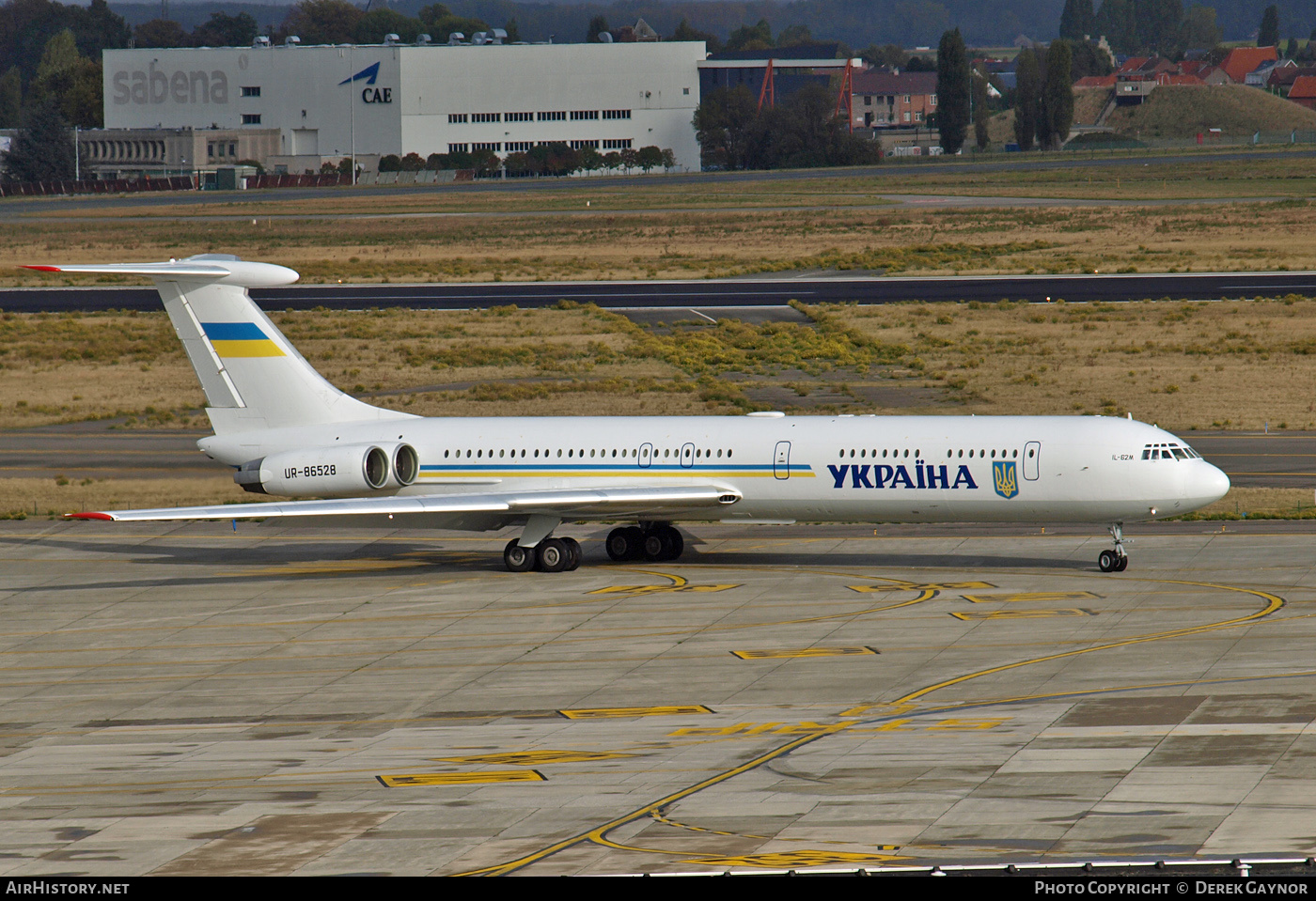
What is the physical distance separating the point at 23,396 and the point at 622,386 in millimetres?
24260

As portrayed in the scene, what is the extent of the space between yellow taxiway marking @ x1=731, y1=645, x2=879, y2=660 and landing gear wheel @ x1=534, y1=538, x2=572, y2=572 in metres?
8.41

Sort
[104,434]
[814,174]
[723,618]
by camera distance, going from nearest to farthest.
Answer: [723,618] < [104,434] < [814,174]

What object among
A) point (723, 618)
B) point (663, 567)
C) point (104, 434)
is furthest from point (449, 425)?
point (104, 434)

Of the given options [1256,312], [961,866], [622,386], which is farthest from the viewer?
[1256,312]

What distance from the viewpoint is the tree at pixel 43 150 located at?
634 ft

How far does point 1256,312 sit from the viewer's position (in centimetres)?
7194

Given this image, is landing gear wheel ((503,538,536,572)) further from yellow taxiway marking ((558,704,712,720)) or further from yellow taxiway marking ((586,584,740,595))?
yellow taxiway marking ((558,704,712,720))

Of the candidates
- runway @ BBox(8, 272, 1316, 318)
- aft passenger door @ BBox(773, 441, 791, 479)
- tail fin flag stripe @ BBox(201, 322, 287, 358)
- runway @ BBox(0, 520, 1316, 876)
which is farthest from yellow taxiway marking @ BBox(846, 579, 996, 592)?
runway @ BBox(8, 272, 1316, 318)

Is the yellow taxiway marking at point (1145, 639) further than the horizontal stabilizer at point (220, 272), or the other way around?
the horizontal stabilizer at point (220, 272)

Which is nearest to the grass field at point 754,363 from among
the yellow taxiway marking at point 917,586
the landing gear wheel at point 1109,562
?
the landing gear wheel at point 1109,562

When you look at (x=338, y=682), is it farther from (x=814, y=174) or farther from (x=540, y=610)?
(x=814, y=174)

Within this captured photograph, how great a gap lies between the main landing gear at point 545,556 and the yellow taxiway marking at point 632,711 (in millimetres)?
11106

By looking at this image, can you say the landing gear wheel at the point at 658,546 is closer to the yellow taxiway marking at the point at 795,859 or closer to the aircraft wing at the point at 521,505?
the aircraft wing at the point at 521,505
